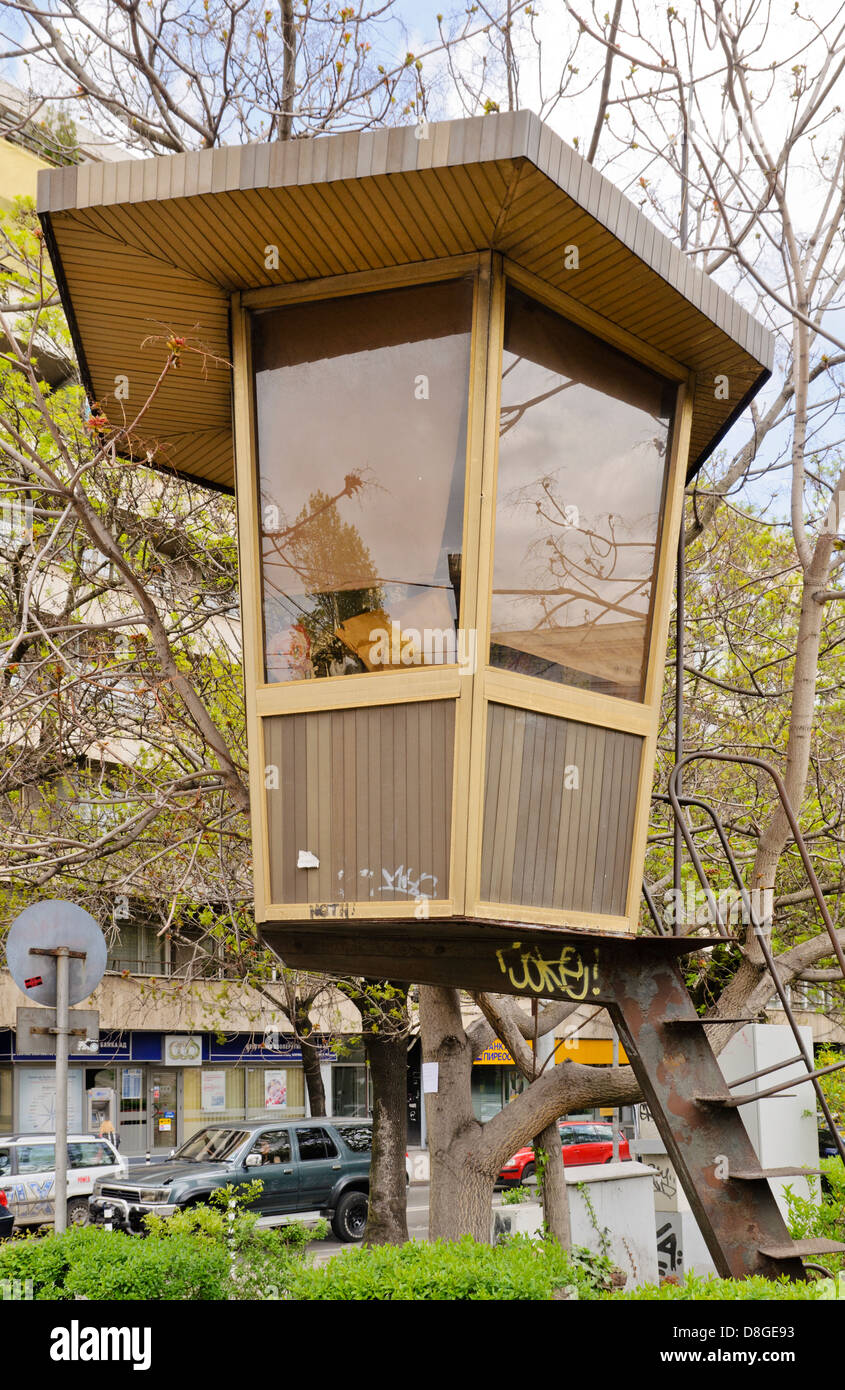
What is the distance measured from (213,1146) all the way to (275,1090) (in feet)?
52.6

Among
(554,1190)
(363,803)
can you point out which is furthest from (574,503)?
(554,1190)

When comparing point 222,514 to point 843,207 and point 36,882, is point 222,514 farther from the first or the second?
point 843,207

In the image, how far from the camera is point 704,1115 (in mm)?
5664

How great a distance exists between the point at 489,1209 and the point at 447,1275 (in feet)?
11.0

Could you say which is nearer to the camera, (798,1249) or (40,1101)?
(798,1249)

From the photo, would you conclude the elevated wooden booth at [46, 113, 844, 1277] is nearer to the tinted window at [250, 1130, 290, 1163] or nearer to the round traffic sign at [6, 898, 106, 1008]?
the round traffic sign at [6, 898, 106, 1008]

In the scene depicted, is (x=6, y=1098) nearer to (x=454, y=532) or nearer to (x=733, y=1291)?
(x=733, y=1291)

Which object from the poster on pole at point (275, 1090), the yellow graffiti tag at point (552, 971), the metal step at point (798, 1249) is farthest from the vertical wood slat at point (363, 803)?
the poster on pole at point (275, 1090)

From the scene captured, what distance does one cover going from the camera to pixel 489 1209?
8.27m

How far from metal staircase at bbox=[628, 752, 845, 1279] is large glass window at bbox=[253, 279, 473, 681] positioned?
5.40ft

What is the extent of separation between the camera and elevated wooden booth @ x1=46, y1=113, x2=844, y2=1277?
4996mm

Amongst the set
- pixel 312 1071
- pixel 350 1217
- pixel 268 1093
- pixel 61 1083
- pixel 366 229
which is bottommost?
pixel 268 1093

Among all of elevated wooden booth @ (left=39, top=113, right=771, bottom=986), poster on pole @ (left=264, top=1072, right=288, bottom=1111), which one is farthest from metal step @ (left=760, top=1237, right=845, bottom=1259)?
poster on pole @ (left=264, top=1072, right=288, bottom=1111)

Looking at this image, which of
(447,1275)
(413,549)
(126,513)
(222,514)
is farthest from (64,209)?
(222,514)
